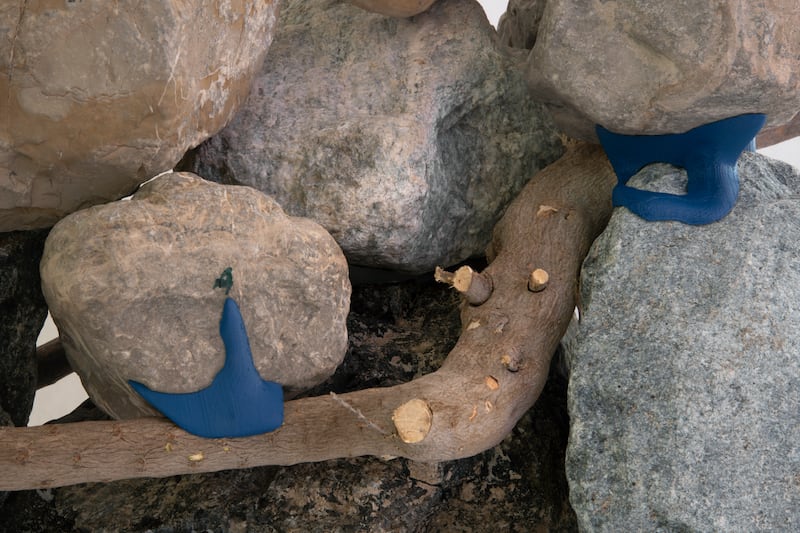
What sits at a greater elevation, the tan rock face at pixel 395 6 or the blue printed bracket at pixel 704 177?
the tan rock face at pixel 395 6

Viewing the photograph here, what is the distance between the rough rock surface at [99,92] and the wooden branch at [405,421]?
0.36 meters

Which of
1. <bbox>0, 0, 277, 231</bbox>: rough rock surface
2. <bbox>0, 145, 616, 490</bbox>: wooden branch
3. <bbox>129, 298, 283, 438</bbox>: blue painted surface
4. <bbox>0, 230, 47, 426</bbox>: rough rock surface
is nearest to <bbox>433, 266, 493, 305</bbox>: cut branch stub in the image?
<bbox>0, 145, 616, 490</bbox>: wooden branch

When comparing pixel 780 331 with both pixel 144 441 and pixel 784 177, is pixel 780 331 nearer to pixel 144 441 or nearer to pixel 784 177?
pixel 784 177

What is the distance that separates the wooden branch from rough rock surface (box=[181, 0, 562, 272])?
8.0 inches

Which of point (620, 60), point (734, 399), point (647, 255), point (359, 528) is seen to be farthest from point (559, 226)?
point (359, 528)

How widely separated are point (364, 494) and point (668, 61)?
0.83 meters

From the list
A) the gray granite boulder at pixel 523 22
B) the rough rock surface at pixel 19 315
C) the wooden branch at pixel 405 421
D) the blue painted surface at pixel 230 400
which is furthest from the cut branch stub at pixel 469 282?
the rough rock surface at pixel 19 315

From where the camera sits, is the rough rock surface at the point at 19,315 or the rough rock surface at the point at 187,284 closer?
the rough rock surface at the point at 187,284

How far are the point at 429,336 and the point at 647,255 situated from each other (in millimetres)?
496

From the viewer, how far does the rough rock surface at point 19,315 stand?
1.54 m

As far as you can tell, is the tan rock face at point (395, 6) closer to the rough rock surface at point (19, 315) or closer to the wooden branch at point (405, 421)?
the wooden branch at point (405, 421)

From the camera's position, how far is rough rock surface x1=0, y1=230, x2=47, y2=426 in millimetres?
1536

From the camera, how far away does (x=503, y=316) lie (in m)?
1.37

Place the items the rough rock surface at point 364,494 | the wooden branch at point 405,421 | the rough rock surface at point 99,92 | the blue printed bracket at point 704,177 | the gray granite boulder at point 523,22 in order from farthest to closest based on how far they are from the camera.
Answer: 1. the gray granite boulder at point 523,22
2. the rough rock surface at point 364,494
3. the blue printed bracket at point 704,177
4. the wooden branch at point 405,421
5. the rough rock surface at point 99,92
